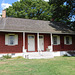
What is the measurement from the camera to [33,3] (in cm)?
2847

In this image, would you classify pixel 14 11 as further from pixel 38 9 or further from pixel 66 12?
pixel 66 12

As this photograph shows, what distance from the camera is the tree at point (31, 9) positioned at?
26922 millimetres

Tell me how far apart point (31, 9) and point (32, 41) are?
15.2m

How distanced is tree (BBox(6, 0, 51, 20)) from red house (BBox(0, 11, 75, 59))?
494 inches

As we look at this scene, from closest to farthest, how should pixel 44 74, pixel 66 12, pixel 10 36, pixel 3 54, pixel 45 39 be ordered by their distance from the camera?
pixel 44 74, pixel 3 54, pixel 10 36, pixel 45 39, pixel 66 12

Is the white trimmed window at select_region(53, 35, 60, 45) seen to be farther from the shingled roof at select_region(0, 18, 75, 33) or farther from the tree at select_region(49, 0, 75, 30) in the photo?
the tree at select_region(49, 0, 75, 30)

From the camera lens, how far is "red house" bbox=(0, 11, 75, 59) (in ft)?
40.6

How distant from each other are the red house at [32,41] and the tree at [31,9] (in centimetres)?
1255

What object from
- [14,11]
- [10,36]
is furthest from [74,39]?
[14,11]

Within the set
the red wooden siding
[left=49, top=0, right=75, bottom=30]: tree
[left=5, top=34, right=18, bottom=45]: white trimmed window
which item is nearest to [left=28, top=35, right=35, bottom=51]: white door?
the red wooden siding

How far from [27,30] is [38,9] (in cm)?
1701

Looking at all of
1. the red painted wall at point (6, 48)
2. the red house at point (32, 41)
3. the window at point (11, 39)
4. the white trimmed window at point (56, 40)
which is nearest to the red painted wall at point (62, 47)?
the red house at point (32, 41)

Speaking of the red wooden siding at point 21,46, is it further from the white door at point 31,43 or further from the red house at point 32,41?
the white door at point 31,43

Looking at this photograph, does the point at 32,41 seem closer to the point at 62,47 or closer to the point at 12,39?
the point at 12,39
